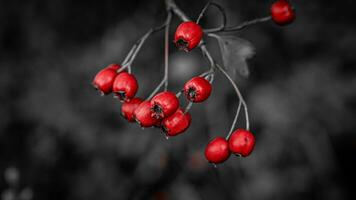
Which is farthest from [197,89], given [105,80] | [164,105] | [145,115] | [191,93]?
[105,80]

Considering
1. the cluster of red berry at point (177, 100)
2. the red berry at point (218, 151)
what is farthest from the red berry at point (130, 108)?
the red berry at point (218, 151)

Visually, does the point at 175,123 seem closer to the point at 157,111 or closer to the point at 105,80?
the point at 157,111

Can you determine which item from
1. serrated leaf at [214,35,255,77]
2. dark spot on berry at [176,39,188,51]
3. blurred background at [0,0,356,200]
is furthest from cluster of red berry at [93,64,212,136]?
blurred background at [0,0,356,200]

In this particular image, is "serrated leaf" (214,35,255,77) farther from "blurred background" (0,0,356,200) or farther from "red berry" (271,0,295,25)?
"blurred background" (0,0,356,200)

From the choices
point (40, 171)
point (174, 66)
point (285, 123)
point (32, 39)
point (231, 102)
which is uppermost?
point (32, 39)

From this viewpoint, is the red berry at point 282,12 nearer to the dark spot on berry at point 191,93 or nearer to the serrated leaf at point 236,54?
the serrated leaf at point 236,54

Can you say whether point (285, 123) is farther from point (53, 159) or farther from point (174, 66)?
point (53, 159)

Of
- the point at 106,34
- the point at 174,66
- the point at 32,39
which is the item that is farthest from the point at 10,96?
the point at 174,66
